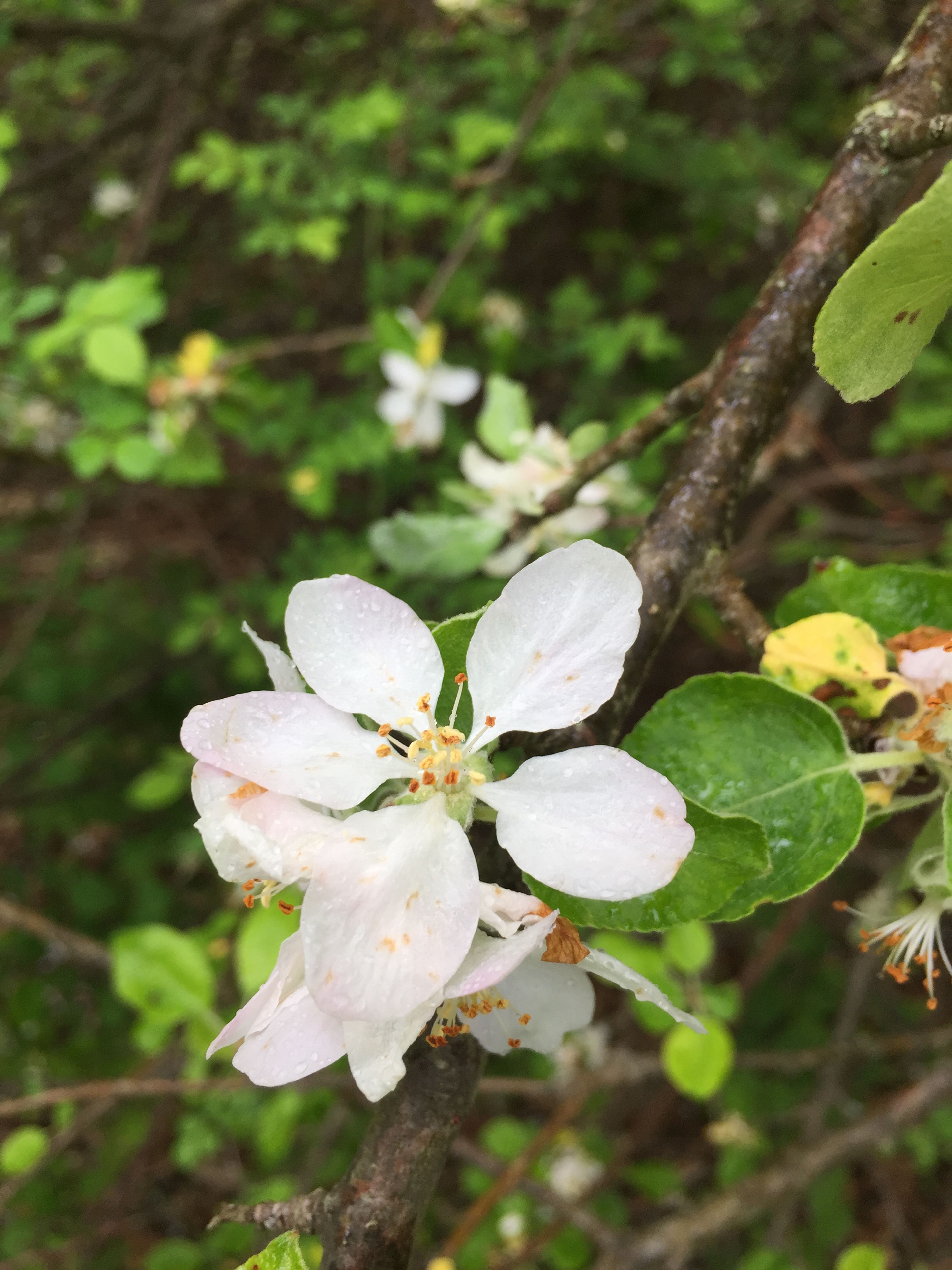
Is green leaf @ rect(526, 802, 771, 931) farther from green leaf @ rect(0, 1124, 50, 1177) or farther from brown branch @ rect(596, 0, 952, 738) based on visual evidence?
green leaf @ rect(0, 1124, 50, 1177)

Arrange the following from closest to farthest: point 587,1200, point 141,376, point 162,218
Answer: point 141,376 < point 587,1200 < point 162,218

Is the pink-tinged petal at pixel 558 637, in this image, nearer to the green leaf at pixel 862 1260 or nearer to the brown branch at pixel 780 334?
the brown branch at pixel 780 334

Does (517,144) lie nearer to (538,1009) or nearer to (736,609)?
(736,609)

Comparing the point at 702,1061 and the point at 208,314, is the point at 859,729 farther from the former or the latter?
the point at 208,314

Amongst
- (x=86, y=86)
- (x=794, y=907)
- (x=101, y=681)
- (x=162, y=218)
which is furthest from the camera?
(x=101, y=681)

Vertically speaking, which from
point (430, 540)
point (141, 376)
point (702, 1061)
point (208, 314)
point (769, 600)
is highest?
point (430, 540)

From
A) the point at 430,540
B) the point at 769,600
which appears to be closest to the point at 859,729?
the point at 430,540

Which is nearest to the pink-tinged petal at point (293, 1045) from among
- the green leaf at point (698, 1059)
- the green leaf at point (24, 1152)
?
the green leaf at point (698, 1059)
